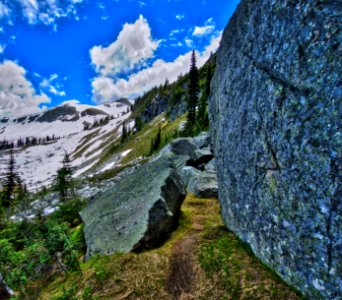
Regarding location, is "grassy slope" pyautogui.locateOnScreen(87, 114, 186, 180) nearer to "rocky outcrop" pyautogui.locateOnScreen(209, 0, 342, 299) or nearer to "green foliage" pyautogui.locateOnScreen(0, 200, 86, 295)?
"green foliage" pyautogui.locateOnScreen(0, 200, 86, 295)

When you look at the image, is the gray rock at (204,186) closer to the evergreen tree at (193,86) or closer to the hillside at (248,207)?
the hillside at (248,207)

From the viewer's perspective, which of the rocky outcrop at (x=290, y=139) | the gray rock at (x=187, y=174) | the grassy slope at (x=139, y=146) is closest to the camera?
the rocky outcrop at (x=290, y=139)

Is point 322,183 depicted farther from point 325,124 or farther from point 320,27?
point 320,27

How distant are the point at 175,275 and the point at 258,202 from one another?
3524mm

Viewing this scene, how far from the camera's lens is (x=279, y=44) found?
605 centimetres

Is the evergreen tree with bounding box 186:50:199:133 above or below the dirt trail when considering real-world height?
above

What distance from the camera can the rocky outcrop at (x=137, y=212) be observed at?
9266 mm

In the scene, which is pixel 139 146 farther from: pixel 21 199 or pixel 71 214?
pixel 71 214

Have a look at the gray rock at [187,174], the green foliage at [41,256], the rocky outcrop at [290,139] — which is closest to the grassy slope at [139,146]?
the gray rock at [187,174]

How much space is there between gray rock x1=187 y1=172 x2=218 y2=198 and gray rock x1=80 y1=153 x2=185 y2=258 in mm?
3500

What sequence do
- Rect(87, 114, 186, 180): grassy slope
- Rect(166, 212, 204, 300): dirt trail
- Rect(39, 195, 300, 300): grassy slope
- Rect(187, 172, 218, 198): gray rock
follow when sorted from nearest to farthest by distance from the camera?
Rect(39, 195, 300, 300): grassy slope → Rect(166, 212, 204, 300): dirt trail → Rect(187, 172, 218, 198): gray rock → Rect(87, 114, 186, 180): grassy slope

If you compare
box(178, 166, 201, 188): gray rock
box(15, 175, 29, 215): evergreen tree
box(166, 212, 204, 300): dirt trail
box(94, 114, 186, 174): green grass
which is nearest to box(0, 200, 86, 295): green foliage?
box(166, 212, 204, 300): dirt trail

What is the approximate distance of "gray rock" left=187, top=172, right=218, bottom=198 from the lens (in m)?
14.7

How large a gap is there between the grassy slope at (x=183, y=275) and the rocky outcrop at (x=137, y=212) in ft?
1.91
